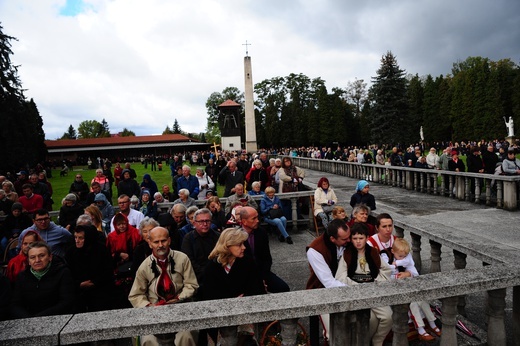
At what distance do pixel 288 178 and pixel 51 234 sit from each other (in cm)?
625

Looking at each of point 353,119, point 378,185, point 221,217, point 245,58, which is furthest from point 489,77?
point 221,217

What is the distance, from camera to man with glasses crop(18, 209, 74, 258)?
5807mm

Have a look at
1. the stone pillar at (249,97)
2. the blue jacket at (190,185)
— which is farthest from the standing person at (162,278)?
the stone pillar at (249,97)

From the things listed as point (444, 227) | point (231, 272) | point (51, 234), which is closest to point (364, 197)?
point (444, 227)

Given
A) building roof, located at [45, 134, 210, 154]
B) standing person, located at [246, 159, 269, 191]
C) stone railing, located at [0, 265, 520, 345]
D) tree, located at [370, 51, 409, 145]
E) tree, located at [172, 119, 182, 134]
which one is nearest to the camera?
stone railing, located at [0, 265, 520, 345]

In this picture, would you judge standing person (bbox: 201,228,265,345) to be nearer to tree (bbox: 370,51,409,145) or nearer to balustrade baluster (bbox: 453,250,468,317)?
balustrade baluster (bbox: 453,250,468,317)

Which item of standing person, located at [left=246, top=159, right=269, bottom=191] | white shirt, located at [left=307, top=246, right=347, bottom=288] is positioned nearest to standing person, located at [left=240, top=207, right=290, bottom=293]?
white shirt, located at [left=307, top=246, right=347, bottom=288]

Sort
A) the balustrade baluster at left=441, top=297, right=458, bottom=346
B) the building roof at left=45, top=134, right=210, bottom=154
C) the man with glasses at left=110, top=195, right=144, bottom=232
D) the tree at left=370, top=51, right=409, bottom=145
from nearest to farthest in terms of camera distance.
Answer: the balustrade baluster at left=441, top=297, right=458, bottom=346, the man with glasses at left=110, top=195, right=144, bottom=232, the tree at left=370, top=51, right=409, bottom=145, the building roof at left=45, top=134, right=210, bottom=154

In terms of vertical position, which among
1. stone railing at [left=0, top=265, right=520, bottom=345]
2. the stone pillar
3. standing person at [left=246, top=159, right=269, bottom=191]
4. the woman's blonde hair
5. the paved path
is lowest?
the paved path

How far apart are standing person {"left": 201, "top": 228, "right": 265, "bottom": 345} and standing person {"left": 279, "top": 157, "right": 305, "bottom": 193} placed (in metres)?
6.52

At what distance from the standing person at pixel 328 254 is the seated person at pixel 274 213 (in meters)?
4.21

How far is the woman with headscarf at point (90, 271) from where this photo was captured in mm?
4703

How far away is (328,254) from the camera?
389 cm

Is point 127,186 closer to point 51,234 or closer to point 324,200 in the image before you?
point 51,234
